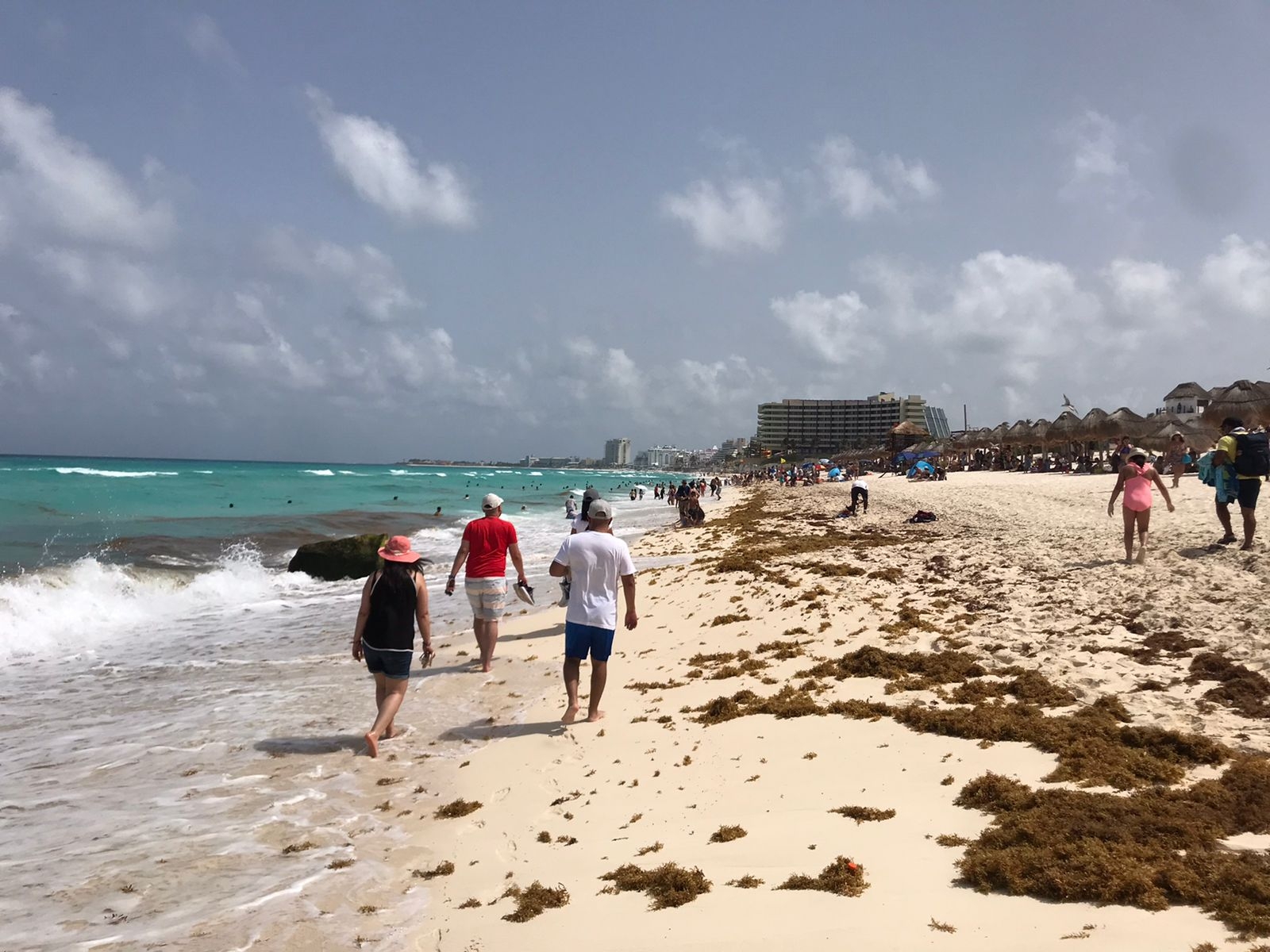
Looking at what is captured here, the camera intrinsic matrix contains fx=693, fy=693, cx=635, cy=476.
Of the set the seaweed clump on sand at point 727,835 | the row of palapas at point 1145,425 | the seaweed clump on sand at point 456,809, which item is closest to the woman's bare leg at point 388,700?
the seaweed clump on sand at point 456,809

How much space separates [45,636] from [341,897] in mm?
10337

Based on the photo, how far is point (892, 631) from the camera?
8.05 metres

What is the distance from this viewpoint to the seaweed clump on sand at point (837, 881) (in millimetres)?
3234

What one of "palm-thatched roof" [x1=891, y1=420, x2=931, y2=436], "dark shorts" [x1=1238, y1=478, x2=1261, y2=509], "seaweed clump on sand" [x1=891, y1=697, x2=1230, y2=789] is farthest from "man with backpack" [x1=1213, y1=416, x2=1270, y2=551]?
"palm-thatched roof" [x1=891, y1=420, x2=931, y2=436]

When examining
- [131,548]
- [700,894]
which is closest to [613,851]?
[700,894]

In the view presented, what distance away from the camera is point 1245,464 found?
9.43 meters

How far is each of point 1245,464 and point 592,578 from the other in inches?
369

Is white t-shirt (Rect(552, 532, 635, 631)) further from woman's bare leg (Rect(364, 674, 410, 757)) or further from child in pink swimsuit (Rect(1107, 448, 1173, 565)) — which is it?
child in pink swimsuit (Rect(1107, 448, 1173, 565))

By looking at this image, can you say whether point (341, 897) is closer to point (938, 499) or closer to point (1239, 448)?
point (1239, 448)

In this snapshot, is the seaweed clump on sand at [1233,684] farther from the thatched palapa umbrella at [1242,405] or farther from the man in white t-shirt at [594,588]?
the thatched palapa umbrella at [1242,405]

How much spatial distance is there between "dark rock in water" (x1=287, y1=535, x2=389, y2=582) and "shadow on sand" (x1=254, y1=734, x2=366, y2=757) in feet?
36.0

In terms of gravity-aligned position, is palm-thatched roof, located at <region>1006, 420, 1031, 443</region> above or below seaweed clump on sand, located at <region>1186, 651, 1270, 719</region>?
above

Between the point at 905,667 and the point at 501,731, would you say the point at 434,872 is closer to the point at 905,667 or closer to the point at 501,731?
the point at 501,731

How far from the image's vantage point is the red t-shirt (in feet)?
26.4
